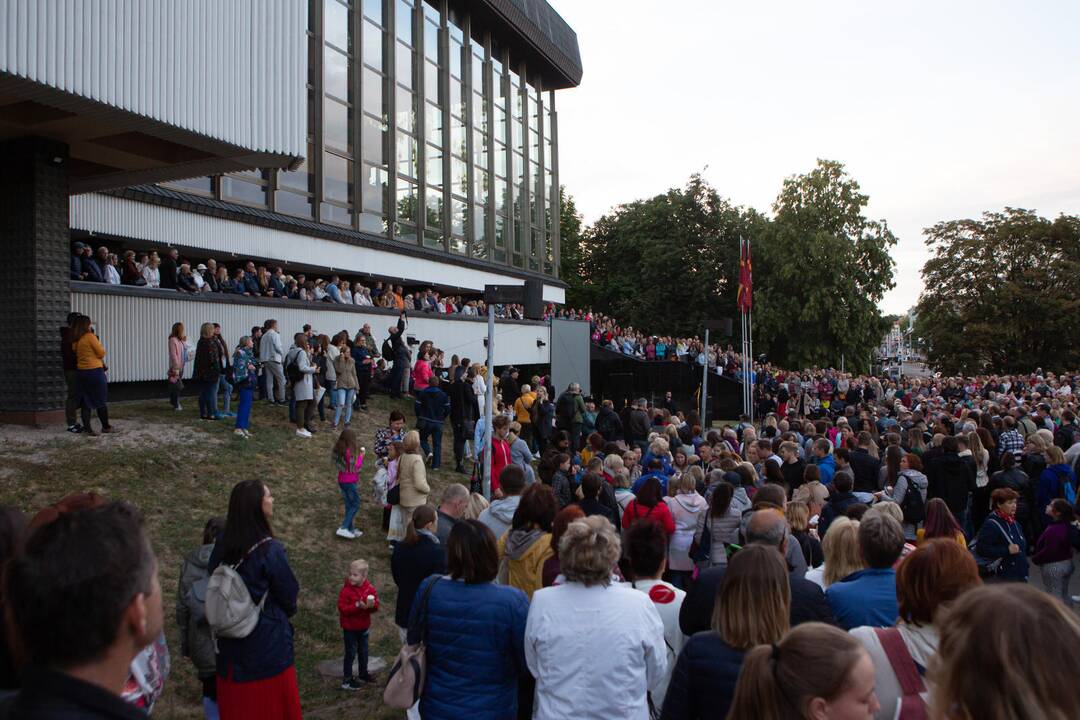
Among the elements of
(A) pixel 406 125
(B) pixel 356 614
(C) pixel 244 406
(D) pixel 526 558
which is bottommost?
(B) pixel 356 614

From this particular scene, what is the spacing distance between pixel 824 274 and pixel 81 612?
50103 millimetres

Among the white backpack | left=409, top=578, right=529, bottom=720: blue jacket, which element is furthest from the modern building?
left=409, top=578, right=529, bottom=720: blue jacket

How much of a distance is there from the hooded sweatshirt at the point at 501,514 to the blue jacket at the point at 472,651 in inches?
90.0

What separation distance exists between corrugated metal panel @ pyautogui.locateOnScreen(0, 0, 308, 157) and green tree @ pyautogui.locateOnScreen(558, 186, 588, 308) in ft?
151

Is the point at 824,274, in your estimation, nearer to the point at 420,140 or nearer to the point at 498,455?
the point at 420,140

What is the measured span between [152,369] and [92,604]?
1506cm

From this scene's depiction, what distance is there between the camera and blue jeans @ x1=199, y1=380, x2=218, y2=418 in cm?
1442

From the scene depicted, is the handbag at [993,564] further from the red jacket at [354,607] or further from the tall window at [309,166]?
the tall window at [309,166]

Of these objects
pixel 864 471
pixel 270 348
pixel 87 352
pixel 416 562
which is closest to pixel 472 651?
pixel 416 562

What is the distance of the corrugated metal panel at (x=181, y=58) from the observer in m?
9.64

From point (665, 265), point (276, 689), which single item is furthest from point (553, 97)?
point (276, 689)

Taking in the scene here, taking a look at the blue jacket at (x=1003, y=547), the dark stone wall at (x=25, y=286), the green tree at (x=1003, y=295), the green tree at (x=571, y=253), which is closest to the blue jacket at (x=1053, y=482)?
the blue jacket at (x=1003, y=547)

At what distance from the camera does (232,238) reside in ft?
66.8

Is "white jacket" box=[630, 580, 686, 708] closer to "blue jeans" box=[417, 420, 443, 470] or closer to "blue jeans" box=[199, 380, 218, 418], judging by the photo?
"blue jeans" box=[417, 420, 443, 470]
